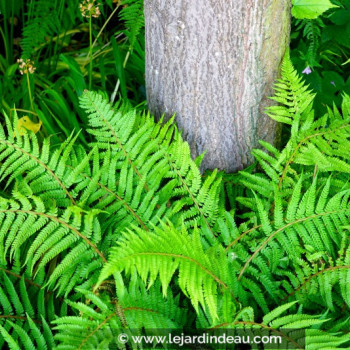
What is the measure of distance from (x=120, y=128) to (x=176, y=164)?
302 mm

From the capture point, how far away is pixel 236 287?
1601mm

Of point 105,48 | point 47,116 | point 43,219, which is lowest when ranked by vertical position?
point 43,219

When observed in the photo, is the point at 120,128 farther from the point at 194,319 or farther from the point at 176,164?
the point at 194,319

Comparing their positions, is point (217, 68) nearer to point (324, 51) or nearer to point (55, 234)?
point (55, 234)

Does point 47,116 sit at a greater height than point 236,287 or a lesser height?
greater

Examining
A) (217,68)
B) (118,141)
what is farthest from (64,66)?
(217,68)

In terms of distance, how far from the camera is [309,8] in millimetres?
1621

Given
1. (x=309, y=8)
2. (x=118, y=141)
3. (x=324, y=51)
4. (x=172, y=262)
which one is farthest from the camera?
(x=324, y=51)

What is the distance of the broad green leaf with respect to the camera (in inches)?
62.7

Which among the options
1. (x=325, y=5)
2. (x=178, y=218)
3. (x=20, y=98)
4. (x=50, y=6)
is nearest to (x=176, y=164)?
(x=178, y=218)

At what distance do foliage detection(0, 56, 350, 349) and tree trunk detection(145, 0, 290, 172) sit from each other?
0.10 m

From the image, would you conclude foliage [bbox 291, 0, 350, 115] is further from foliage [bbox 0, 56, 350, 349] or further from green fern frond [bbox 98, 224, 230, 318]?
green fern frond [bbox 98, 224, 230, 318]

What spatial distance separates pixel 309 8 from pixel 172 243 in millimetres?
989

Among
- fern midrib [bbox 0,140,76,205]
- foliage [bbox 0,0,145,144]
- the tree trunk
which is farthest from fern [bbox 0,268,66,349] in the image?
the tree trunk
